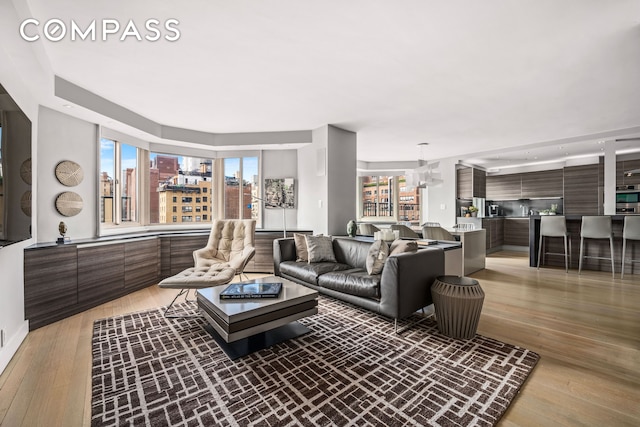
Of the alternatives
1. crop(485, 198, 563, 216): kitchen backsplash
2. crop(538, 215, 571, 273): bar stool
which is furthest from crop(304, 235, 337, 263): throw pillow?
crop(485, 198, 563, 216): kitchen backsplash

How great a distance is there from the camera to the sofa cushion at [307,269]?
11.6 ft

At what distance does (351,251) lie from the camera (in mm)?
3949

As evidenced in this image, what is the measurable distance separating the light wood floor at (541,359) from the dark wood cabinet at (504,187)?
4744 mm

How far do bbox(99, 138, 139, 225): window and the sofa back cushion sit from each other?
3.61 meters

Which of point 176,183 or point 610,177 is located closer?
point 610,177

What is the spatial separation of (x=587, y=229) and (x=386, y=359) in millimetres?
5296

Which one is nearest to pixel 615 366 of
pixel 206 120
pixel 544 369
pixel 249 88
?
pixel 544 369

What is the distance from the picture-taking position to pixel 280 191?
5.82 meters

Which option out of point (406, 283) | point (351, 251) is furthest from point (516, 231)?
point (406, 283)

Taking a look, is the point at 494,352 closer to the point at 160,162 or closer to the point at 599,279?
the point at 599,279

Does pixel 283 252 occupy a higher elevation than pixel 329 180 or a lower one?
lower

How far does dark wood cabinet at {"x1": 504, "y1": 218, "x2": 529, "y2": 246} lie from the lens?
26.0 feet

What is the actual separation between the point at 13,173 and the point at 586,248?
820 cm

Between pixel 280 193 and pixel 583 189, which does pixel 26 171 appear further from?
pixel 583 189
